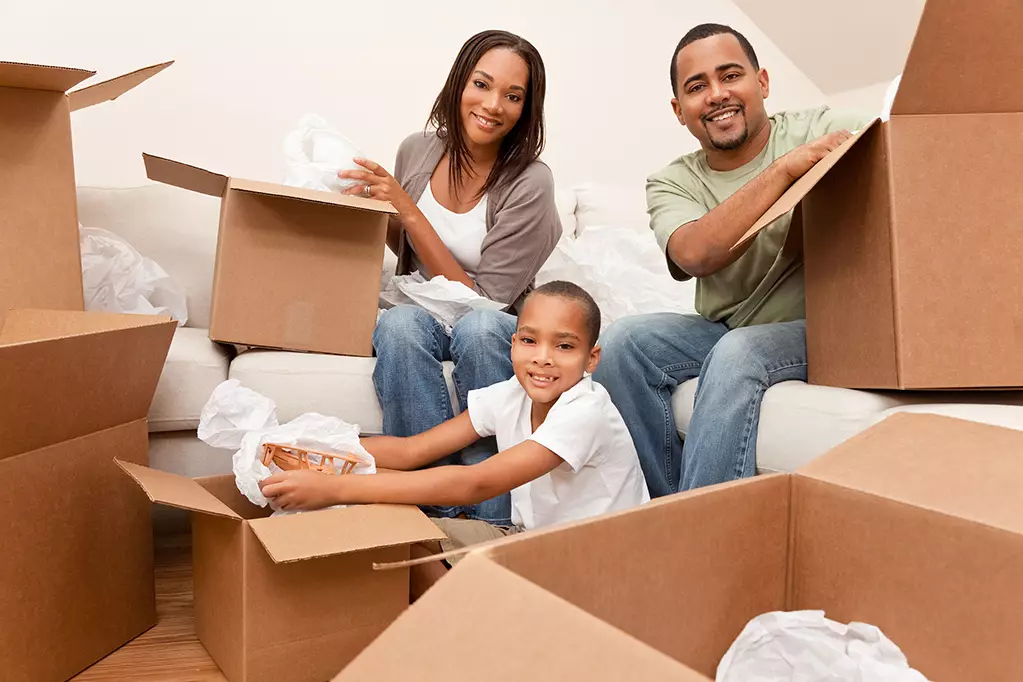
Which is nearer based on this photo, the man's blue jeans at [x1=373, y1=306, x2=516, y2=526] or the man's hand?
the man's hand

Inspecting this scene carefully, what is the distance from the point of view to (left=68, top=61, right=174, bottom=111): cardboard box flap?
54.0 inches

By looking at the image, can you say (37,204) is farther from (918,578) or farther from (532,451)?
(918,578)

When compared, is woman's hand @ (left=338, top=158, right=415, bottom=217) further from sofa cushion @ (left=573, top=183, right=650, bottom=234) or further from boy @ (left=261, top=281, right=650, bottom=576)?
sofa cushion @ (left=573, top=183, right=650, bottom=234)

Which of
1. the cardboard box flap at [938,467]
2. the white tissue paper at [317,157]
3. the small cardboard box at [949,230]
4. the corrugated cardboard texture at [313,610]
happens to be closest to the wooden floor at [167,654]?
the corrugated cardboard texture at [313,610]

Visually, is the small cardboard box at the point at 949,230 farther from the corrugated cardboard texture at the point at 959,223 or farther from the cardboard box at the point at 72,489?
the cardboard box at the point at 72,489

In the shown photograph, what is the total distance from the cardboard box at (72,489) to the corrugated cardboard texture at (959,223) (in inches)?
39.2

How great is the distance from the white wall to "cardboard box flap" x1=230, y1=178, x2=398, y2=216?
2.53 ft

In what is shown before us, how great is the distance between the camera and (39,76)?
128cm

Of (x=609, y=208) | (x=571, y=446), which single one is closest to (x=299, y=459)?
(x=571, y=446)

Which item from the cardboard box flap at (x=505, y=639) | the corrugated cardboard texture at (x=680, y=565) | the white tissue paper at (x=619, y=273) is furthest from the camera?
the white tissue paper at (x=619, y=273)

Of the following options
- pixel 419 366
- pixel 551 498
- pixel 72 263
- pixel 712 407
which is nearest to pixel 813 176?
pixel 712 407

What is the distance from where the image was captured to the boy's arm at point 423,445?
1.49 meters

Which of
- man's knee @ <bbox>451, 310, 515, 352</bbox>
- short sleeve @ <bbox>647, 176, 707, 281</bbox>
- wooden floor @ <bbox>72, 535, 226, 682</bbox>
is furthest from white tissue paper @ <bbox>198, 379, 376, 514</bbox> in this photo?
short sleeve @ <bbox>647, 176, 707, 281</bbox>

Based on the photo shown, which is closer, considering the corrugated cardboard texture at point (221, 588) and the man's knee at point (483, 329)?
the corrugated cardboard texture at point (221, 588)
